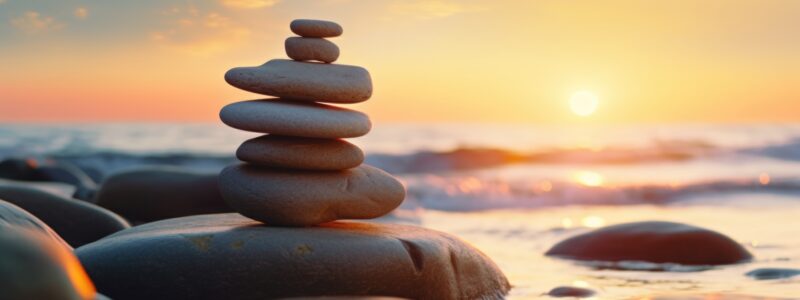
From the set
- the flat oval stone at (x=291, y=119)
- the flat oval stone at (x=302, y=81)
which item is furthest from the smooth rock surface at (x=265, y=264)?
the flat oval stone at (x=302, y=81)

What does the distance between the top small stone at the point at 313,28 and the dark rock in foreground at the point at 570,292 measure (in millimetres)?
1889

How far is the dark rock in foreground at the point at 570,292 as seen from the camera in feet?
18.6

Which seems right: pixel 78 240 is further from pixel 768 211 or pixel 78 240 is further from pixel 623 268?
pixel 768 211

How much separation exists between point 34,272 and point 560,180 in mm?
16862

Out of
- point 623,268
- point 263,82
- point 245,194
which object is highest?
point 263,82

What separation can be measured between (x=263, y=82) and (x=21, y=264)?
242cm

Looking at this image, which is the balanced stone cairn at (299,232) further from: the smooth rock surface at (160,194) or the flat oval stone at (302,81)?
the smooth rock surface at (160,194)

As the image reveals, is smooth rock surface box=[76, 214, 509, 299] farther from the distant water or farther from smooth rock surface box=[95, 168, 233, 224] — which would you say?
smooth rock surface box=[95, 168, 233, 224]

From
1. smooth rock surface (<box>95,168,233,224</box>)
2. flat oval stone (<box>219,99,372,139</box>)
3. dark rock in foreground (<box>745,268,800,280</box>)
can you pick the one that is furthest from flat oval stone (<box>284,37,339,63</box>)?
smooth rock surface (<box>95,168,233,224</box>)

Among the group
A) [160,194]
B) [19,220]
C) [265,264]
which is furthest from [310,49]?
[160,194]

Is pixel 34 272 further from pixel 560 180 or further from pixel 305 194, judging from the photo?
pixel 560 180

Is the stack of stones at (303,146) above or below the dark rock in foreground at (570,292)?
above

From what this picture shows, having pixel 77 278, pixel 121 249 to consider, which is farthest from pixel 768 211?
pixel 77 278

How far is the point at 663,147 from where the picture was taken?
97.2ft
